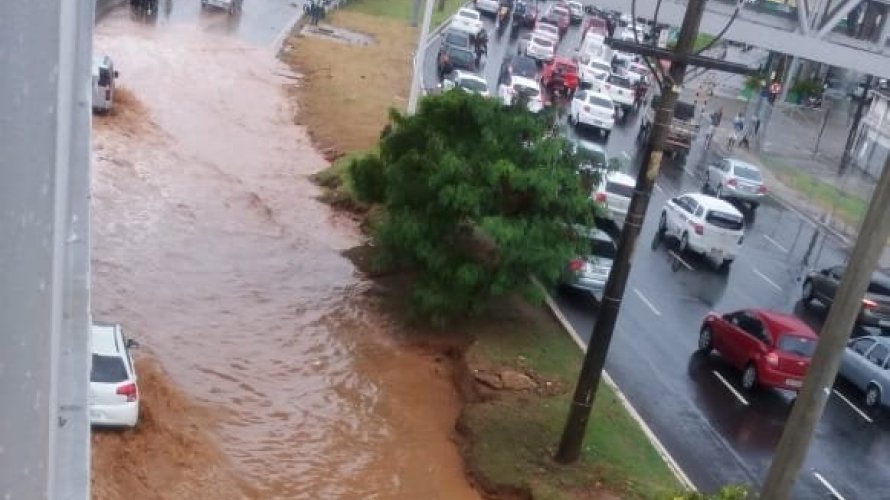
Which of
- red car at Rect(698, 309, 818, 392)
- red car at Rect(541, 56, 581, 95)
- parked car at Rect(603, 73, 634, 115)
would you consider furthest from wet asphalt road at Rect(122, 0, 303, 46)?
red car at Rect(698, 309, 818, 392)

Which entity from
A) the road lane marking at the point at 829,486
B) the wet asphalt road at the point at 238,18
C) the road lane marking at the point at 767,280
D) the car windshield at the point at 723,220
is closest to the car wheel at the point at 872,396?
the road lane marking at the point at 829,486

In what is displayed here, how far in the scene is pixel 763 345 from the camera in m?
20.7

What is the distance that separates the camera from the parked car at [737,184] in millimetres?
37688

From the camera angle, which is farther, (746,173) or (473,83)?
(473,83)

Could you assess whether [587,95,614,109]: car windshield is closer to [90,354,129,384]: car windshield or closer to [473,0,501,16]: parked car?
[473,0,501,16]: parked car

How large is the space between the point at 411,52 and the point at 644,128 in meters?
13.9

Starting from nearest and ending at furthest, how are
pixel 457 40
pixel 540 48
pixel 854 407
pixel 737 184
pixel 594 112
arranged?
pixel 854 407 < pixel 737 184 < pixel 594 112 < pixel 457 40 < pixel 540 48

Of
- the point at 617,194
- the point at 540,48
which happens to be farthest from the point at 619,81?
the point at 617,194

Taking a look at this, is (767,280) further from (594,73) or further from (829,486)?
(594,73)

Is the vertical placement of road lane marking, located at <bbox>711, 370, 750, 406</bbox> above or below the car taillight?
below

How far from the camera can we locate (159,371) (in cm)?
1822

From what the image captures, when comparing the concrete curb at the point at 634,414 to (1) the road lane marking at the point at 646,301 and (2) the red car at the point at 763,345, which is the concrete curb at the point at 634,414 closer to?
(1) the road lane marking at the point at 646,301

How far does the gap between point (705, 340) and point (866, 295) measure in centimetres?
666

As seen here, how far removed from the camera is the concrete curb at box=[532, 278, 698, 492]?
1633 cm
